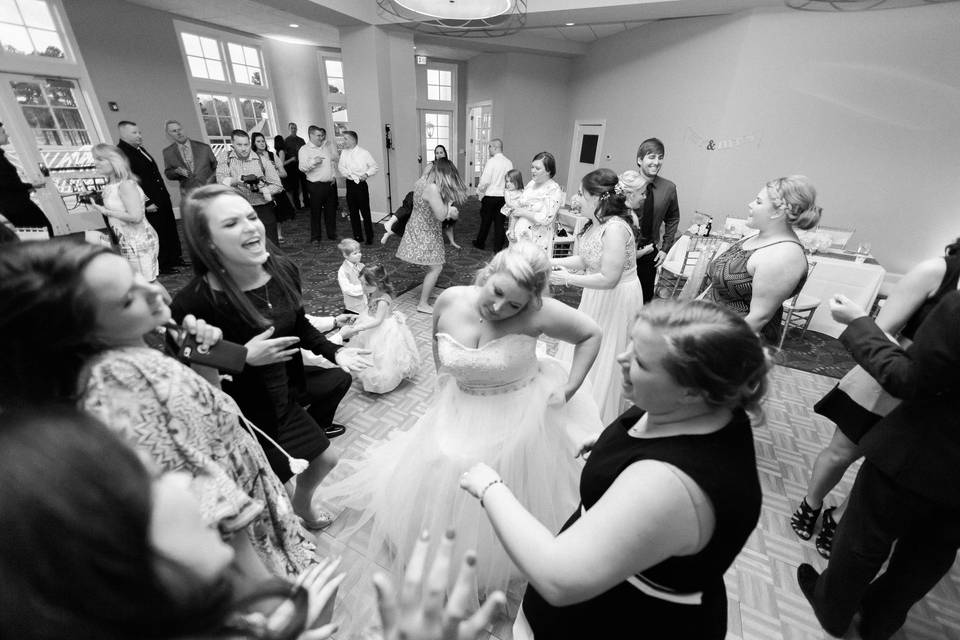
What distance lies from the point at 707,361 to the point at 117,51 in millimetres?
9724

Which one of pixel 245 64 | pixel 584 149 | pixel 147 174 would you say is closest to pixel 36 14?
pixel 147 174

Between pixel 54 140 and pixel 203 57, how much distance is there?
131 inches

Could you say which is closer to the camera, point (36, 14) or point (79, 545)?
point (79, 545)

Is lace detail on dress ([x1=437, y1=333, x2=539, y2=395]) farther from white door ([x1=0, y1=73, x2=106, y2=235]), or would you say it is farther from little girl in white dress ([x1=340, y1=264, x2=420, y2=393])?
white door ([x1=0, y1=73, x2=106, y2=235])

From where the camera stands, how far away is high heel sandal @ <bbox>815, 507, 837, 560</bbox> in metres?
1.98

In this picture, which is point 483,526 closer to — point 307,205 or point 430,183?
point 430,183

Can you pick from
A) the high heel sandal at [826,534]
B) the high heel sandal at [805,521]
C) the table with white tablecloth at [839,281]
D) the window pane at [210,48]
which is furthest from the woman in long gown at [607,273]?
the window pane at [210,48]

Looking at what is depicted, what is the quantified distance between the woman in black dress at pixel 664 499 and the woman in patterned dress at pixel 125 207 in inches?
154

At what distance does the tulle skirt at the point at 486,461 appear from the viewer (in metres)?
1.64

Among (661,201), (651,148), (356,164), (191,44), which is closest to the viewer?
(651,148)

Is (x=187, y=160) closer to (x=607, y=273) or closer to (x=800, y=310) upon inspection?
(x=607, y=273)

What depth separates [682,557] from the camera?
0.77 meters

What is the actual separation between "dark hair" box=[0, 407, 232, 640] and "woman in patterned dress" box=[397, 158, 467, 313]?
4.05 meters

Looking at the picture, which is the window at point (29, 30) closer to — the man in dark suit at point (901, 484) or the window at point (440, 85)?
the window at point (440, 85)
